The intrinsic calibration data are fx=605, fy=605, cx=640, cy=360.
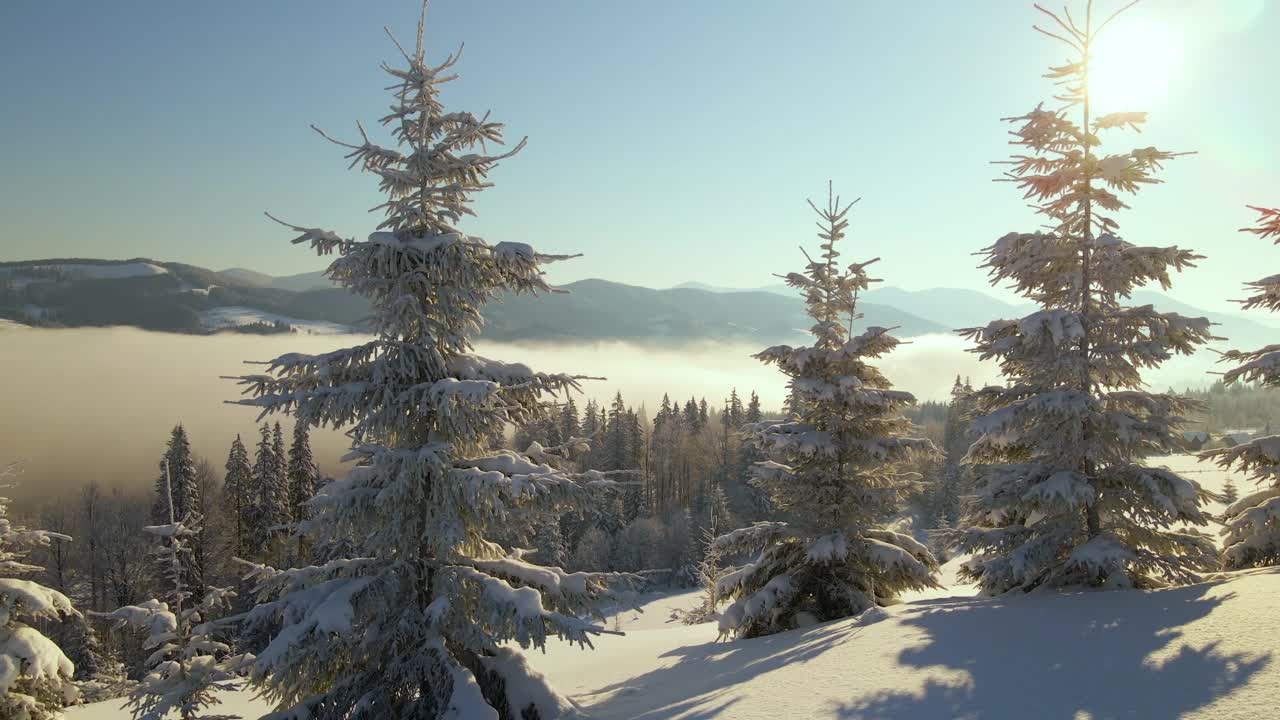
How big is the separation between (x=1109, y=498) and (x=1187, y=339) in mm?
3035

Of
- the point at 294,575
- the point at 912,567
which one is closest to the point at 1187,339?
the point at 912,567

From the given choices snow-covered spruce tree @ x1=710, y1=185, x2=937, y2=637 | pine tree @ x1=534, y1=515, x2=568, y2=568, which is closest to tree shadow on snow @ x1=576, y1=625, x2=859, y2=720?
snow-covered spruce tree @ x1=710, y1=185, x2=937, y2=637

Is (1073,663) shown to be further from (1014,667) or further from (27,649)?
(27,649)

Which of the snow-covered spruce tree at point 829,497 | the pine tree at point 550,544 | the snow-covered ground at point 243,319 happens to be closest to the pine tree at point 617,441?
the pine tree at point 550,544

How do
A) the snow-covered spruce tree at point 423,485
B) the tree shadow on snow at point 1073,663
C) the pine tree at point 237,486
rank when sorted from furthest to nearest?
1. the pine tree at point 237,486
2. the snow-covered spruce tree at point 423,485
3. the tree shadow on snow at point 1073,663

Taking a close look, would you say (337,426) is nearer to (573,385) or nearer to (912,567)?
(573,385)

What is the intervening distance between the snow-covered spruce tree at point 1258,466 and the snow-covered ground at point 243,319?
142743 millimetres

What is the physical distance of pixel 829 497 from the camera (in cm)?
1349

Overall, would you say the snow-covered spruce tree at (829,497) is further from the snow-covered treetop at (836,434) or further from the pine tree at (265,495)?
the pine tree at (265,495)

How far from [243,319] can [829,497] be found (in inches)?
6331

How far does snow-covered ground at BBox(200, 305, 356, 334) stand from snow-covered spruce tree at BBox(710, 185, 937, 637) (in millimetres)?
136334

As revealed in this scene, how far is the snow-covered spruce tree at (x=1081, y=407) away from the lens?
10195mm

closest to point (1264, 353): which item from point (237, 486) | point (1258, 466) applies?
point (1258, 466)

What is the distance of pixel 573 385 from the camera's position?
27.9 feet
